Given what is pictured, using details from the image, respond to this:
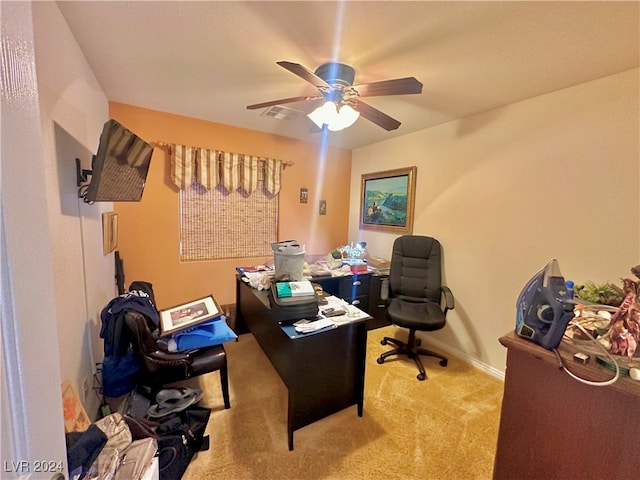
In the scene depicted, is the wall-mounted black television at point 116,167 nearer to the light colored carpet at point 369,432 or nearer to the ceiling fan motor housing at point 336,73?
the ceiling fan motor housing at point 336,73

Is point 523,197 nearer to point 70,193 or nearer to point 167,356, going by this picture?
point 167,356

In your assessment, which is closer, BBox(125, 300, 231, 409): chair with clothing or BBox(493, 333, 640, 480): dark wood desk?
BBox(493, 333, 640, 480): dark wood desk

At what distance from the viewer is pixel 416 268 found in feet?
9.20

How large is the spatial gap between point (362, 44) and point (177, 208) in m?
2.42

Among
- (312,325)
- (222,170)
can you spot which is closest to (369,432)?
(312,325)

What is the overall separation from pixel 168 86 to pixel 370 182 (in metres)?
2.51

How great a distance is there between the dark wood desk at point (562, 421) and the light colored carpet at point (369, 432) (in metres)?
0.57

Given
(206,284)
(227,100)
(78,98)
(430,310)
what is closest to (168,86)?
(227,100)

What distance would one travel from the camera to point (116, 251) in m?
2.54

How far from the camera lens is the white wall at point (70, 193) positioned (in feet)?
3.81

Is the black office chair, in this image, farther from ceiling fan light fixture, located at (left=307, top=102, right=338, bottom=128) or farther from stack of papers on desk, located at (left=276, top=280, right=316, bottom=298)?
ceiling fan light fixture, located at (left=307, top=102, right=338, bottom=128)

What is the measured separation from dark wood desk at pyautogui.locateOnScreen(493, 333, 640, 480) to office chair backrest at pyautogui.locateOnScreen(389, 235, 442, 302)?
5.51 feet

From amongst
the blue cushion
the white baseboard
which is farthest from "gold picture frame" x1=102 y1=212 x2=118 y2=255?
the white baseboard

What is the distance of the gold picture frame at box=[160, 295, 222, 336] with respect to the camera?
1781 mm
